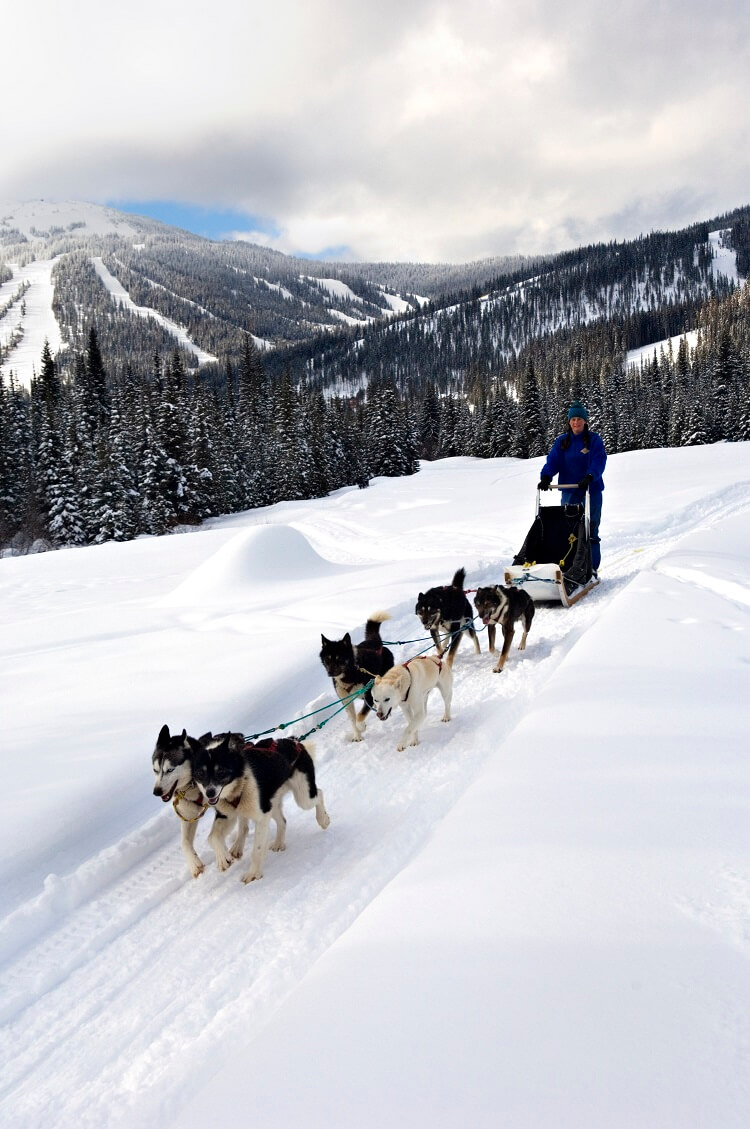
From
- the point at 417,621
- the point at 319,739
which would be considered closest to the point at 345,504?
the point at 417,621

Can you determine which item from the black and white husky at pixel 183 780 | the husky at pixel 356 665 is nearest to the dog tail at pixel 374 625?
the husky at pixel 356 665

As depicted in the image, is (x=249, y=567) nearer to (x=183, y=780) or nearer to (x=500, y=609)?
(x=500, y=609)

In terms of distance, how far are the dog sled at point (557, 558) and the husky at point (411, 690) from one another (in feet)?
10.4

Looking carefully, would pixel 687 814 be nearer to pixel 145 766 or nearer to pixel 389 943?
pixel 389 943

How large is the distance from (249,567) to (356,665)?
6.70 meters

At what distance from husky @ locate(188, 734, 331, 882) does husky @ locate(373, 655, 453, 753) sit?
2.79ft

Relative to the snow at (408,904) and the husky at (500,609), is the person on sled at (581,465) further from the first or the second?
the husky at (500,609)

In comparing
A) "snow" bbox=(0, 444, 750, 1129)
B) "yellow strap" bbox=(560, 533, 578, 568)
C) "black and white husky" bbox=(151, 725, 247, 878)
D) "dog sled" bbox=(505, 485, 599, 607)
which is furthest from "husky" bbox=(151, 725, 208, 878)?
"yellow strap" bbox=(560, 533, 578, 568)

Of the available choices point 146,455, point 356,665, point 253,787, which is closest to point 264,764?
point 253,787

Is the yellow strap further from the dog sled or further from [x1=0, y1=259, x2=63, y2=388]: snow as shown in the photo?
[x1=0, y1=259, x2=63, y2=388]: snow

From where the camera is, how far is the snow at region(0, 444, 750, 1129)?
1.82 m

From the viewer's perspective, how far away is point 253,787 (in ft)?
11.3

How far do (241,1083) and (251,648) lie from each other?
16.8 feet

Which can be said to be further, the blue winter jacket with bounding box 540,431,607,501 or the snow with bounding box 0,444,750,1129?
the blue winter jacket with bounding box 540,431,607,501
